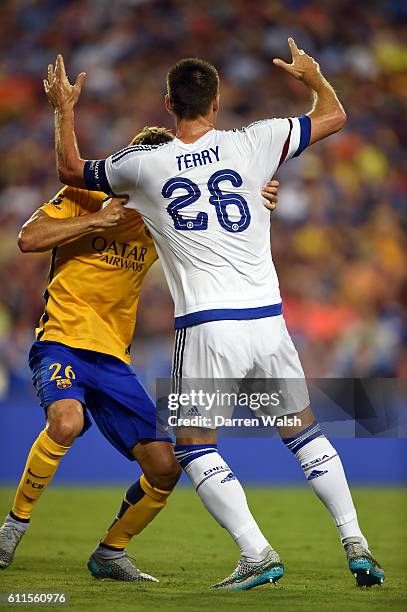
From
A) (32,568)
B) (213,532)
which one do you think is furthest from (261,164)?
(213,532)

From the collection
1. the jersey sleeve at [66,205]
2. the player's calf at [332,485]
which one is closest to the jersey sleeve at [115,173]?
the jersey sleeve at [66,205]

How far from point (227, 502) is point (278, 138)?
1598 mm

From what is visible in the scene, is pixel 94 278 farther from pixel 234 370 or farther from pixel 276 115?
pixel 276 115

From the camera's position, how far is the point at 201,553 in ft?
18.9

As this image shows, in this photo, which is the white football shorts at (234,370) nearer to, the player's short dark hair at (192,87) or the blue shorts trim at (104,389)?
the blue shorts trim at (104,389)

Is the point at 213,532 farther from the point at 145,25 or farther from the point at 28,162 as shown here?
the point at 145,25

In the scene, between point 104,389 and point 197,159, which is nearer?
point 197,159

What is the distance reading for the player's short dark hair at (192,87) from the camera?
14.0 ft

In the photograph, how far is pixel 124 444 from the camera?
4.96 m

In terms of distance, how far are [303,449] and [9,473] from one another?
6.04 meters

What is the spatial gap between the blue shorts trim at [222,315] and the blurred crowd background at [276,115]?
630 cm

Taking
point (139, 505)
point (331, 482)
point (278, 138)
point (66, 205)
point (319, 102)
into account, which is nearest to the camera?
point (331, 482)

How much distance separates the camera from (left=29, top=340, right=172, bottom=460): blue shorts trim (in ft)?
15.9

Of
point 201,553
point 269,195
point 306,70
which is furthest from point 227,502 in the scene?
point 306,70
